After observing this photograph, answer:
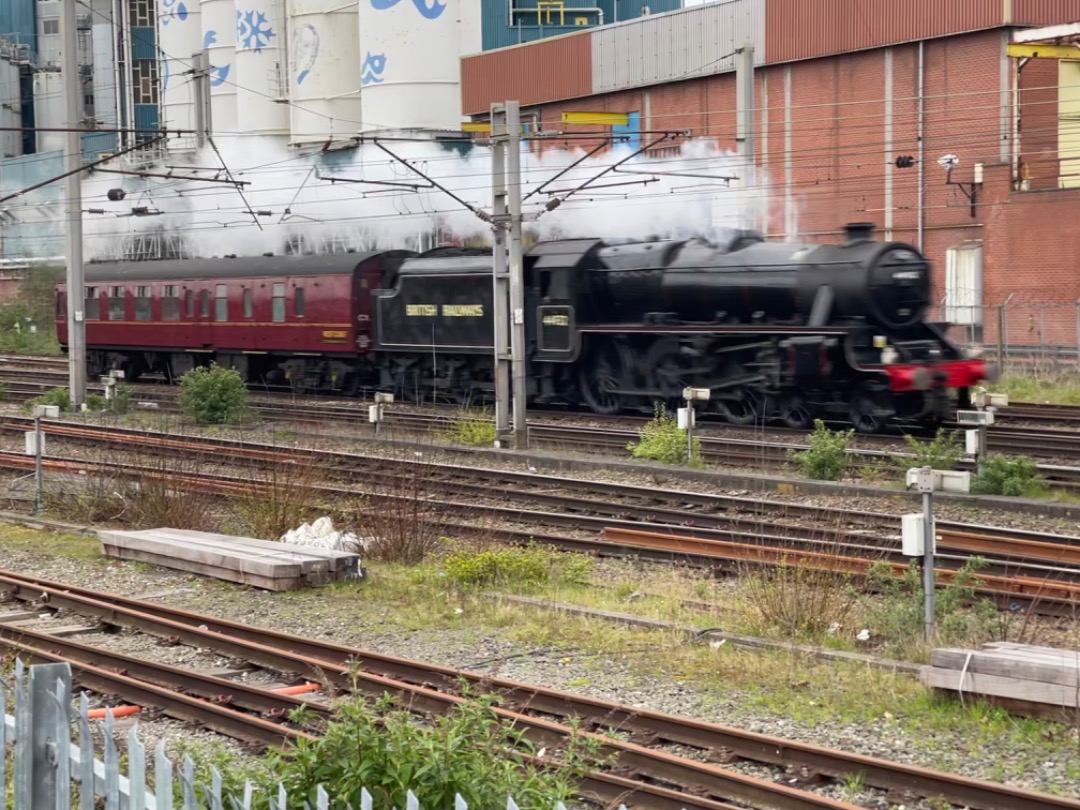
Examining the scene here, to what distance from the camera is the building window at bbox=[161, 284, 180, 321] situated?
3288cm

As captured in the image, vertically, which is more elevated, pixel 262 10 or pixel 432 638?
pixel 262 10

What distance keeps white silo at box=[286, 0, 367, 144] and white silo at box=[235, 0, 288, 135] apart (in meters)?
3.22

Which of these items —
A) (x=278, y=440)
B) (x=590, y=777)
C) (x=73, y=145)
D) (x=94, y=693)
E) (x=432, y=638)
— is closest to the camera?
(x=590, y=777)

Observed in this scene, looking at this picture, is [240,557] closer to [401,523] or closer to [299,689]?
[401,523]

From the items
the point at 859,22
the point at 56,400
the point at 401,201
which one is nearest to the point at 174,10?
the point at 401,201

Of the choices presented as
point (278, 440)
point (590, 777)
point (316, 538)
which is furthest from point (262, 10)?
point (590, 777)

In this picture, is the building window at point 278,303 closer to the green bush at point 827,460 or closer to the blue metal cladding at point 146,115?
the green bush at point 827,460

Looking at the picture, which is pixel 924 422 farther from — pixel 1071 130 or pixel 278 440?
pixel 1071 130

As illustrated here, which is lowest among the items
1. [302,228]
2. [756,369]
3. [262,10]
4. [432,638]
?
[432,638]

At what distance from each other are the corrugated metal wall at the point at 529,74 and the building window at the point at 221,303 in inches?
754

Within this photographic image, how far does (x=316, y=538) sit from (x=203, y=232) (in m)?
33.8

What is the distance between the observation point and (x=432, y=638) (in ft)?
33.7

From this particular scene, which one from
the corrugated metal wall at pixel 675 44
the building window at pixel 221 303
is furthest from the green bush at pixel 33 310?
the corrugated metal wall at pixel 675 44

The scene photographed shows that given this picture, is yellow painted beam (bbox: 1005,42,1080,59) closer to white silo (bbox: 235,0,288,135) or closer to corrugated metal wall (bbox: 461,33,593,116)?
corrugated metal wall (bbox: 461,33,593,116)
